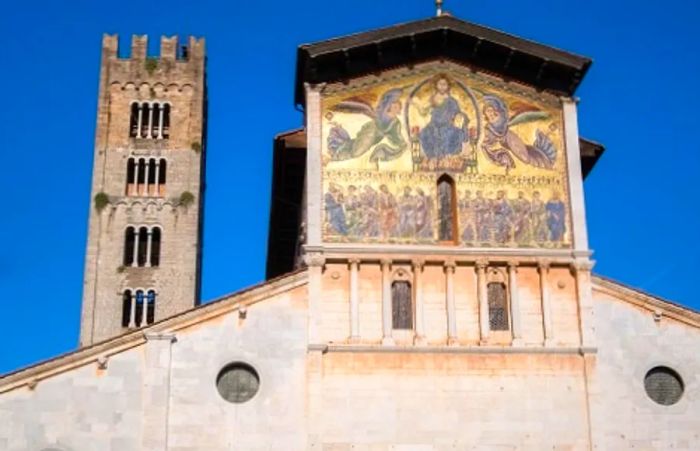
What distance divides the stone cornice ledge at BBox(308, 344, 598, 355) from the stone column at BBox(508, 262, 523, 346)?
0.85 feet

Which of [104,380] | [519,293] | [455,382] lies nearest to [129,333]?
[104,380]

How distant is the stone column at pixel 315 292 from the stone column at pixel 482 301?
3.27 metres

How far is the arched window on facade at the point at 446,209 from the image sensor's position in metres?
24.2

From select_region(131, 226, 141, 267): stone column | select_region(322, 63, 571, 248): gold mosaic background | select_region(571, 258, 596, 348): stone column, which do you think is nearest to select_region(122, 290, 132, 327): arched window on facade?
select_region(131, 226, 141, 267): stone column

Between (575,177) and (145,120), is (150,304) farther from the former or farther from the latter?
(575,177)

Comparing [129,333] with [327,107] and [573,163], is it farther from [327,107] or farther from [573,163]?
[573,163]

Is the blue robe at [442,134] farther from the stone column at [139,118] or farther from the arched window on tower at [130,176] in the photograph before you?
the stone column at [139,118]

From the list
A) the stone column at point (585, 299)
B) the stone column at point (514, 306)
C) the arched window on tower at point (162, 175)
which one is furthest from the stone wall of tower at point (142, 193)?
the stone column at point (585, 299)

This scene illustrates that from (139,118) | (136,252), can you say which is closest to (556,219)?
(136,252)

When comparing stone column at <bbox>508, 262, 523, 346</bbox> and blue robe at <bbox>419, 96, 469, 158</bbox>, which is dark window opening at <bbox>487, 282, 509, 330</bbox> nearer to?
stone column at <bbox>508, 262, 523, 346</bbox>

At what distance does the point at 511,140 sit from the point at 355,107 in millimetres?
3563

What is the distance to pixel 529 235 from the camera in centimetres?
2416

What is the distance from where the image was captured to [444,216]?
79.9 feet

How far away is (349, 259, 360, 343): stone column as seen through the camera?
2292 centimetres
